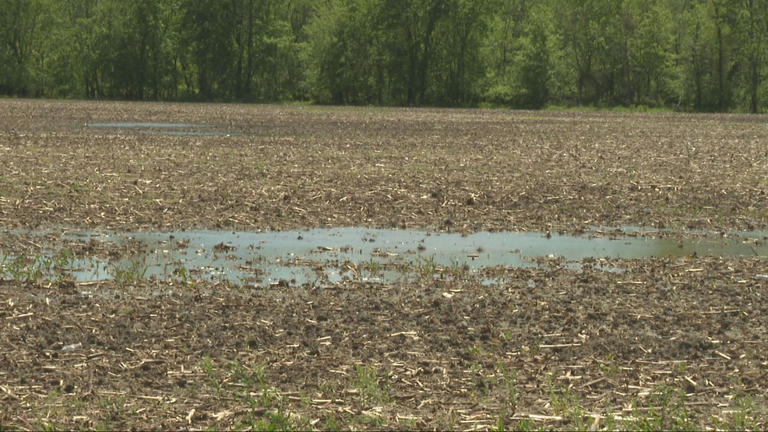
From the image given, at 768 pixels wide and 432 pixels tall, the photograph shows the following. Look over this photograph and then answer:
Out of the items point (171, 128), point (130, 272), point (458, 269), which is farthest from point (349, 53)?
point (130, 272)

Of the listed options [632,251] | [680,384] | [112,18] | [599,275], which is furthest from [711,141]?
[112,18]

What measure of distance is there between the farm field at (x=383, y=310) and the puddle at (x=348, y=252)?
0.37ft

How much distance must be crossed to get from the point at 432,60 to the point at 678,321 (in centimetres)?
10422

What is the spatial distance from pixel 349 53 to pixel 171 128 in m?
Answer: 66.3

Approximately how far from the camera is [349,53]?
110 m

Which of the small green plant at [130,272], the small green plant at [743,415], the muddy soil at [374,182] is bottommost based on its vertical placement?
the small green plant at [743,415]

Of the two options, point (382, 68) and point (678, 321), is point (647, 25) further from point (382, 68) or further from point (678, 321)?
point (678, 321)

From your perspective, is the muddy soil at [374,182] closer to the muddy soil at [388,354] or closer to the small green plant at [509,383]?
the muddy soil at [388,354]

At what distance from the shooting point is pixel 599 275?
14.2 m

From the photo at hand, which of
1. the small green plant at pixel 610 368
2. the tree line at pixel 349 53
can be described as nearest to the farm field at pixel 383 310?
the small green plant at pixel 610 368

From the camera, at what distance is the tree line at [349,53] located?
110062 millimetres

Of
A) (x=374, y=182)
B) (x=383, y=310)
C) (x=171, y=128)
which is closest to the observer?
(x=383, y=310)

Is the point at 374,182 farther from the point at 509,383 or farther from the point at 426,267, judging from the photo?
the point at 509,383

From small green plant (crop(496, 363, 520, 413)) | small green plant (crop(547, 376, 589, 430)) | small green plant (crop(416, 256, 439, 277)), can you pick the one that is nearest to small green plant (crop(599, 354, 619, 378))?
small green plant (crop(547, 376, 589, 430))
